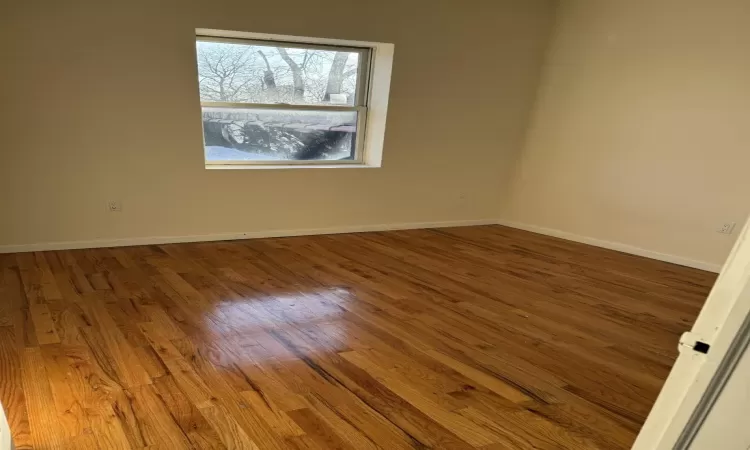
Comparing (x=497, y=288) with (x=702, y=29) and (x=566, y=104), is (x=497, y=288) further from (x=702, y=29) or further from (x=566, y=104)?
(x=702, y=29)

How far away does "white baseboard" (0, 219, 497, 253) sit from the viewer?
353 cm

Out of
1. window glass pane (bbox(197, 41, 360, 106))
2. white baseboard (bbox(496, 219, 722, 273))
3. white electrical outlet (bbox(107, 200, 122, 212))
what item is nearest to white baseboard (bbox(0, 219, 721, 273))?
white baseboard (bbox(496, 219, 722, 273))

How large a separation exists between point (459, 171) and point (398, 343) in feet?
9.61

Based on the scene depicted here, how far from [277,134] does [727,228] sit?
14.0 feet

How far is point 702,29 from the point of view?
415 centimetres

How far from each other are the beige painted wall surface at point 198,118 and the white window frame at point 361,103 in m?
0.12

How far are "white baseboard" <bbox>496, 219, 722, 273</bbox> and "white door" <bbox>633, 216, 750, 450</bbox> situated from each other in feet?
14.5

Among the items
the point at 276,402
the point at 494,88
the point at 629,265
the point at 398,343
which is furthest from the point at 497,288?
the point at 494,88

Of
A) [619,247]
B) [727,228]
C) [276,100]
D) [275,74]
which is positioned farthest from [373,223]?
[727,228]

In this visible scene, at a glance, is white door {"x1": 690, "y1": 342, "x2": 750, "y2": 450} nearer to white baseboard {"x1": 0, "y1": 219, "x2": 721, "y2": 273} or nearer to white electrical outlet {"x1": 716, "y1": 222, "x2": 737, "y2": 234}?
white baseboard {"x1": 0, "y1": 219, "x2": 721, "y2": 273}

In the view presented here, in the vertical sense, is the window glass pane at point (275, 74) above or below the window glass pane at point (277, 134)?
above

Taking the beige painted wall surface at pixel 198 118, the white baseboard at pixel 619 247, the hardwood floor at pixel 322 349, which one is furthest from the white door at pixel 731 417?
the white baseboard at pixel 619 247

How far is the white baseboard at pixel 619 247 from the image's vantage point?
14.6 ft

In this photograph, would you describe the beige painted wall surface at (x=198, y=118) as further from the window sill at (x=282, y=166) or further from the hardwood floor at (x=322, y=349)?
the hardwood floor at (x=322, y=349)
